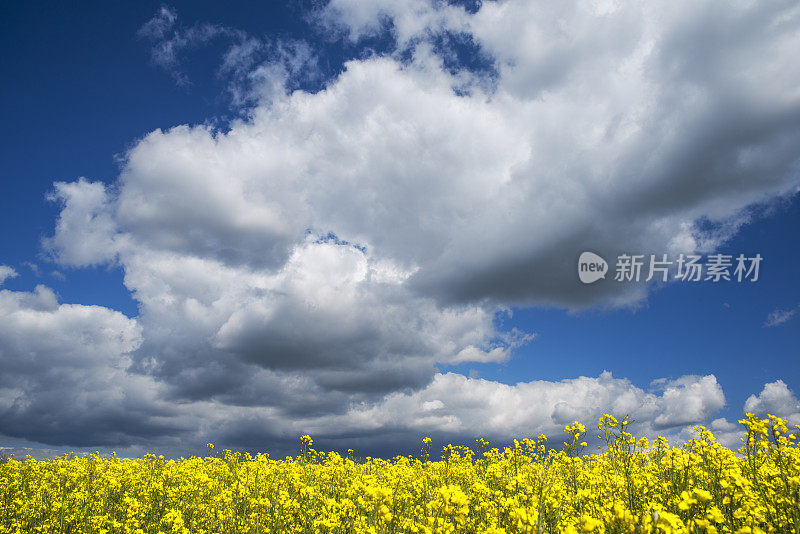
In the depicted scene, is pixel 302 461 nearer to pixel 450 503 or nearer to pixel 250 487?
pixel 250 487

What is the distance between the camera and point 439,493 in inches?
187

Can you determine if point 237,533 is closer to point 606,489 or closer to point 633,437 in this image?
point 606,489

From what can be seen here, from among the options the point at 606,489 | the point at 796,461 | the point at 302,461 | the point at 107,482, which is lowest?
the point at 107,482

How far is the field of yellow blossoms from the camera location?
548cm

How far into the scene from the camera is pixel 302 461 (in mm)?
13305

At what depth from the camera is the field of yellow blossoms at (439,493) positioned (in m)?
5.48

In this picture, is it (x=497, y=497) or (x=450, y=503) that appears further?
(x=497, y=497)

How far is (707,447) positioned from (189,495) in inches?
479

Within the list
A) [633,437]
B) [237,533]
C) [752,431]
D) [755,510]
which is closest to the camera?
[755,510]

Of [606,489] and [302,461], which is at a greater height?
[606,489]

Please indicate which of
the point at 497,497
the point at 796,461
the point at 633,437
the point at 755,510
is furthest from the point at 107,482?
the point at 796,461

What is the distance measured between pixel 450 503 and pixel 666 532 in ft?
6.61

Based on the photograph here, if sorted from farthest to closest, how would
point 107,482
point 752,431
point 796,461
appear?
point 107,482 → point 796,461 → point 752,431

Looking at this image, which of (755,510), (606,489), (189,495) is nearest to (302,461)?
(189,495)
